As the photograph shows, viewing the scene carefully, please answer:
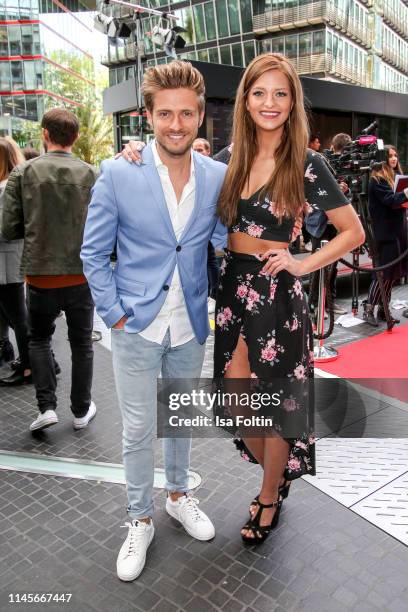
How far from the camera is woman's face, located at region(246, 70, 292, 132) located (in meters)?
2.00

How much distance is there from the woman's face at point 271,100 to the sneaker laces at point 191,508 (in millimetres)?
1697

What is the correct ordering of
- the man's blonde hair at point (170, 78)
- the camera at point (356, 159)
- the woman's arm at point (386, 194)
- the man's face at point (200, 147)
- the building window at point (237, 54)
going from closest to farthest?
the man's blonde hair at point (170, 78) < the camera at point (356, 159) < the woman's arm at point (386, 194) < the man's face at point (200, 147) < the building window at point (237, 54)

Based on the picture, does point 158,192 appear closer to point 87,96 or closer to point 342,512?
point 342,512

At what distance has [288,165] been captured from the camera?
6.78ft

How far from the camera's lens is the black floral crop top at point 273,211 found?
2.08 m

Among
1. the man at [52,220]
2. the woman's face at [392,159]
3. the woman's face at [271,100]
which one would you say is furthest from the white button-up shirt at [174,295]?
the woman's face at [392,159]

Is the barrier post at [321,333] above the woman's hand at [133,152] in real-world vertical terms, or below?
below

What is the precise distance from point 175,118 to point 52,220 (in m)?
1.56

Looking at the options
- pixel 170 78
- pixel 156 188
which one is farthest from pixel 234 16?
pixel 156 188

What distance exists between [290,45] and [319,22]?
2.01 metres

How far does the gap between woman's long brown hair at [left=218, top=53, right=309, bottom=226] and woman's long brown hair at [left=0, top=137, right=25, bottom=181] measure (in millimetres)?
2364

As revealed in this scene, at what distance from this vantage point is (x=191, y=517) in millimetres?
2402

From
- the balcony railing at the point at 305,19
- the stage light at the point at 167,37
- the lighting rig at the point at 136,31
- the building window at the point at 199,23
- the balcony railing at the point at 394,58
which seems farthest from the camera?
the balcony railing at the point at 394,58

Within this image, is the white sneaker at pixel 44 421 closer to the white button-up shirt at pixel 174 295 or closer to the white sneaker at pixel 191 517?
the white sneaker at pixel 191 517
